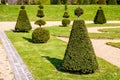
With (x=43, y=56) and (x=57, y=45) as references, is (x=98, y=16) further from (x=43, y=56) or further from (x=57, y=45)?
(x=43, y=56)

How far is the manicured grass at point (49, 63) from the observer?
11.8 meters

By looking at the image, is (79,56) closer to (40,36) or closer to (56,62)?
(56,62)

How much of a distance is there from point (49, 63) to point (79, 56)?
2.61 m

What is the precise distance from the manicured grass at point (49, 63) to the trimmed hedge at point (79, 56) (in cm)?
32

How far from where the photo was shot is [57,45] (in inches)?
790

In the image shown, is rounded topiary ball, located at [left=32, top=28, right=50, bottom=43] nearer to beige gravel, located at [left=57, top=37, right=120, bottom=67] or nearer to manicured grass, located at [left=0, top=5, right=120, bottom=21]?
beige gravel, located at [left=57, top=37, right=120, bottom=67]

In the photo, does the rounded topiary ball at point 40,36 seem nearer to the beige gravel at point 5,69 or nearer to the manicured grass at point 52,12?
the beige gravel at point 5,69

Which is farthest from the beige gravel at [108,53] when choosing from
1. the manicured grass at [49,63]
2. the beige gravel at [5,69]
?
the beige gravel at [5,69]

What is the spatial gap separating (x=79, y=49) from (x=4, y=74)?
10.7 ft

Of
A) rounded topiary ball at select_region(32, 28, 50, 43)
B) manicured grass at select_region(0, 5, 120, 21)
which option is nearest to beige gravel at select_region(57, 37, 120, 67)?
rounded topiary ball at select_region(32, 28, 50, 43)

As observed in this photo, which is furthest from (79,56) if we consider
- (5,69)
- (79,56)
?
(5,69)

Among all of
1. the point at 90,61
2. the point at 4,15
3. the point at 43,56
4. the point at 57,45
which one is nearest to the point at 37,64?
the point at 43,56

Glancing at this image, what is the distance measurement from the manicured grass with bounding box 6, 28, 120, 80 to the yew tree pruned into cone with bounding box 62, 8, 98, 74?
31cm

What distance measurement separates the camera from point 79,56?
1187cm
